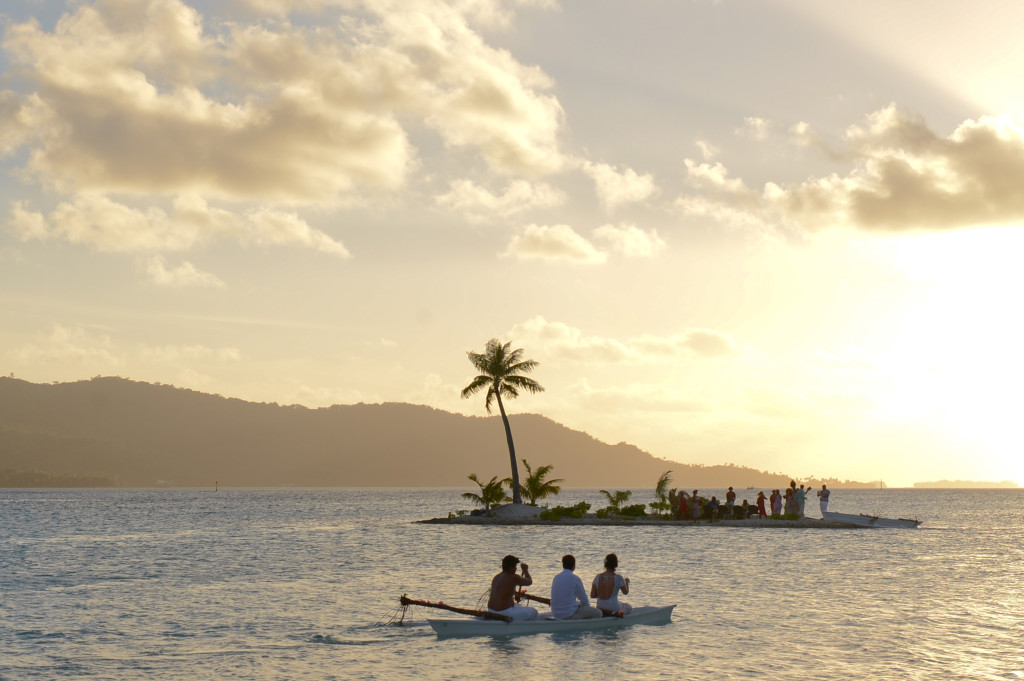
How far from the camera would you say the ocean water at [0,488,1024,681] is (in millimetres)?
19781

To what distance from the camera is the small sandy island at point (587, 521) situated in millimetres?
63938

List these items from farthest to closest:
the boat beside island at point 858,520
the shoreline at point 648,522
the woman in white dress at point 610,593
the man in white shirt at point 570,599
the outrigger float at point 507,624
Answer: the boat beside island at point 858,520
the shoreline at point 648,522
the woman in white dress at point 610,593
the man in white shirt at point 570,599
the outrigger float at point 507,624

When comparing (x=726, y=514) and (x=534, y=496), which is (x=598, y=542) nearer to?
(x=726, y=514)

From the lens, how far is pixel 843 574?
36.6m

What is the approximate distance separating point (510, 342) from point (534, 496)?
42.5ft

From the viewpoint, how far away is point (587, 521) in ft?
231

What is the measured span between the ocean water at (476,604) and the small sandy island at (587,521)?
8.44 metres

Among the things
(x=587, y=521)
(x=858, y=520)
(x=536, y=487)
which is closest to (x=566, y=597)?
(x=587, y=521)

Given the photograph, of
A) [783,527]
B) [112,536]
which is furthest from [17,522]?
[783,527]

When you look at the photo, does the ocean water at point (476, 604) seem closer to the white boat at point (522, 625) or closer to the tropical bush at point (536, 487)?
the white boat at point (522, 625)

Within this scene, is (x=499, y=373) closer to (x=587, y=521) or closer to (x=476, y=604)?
(x=587, y=521)

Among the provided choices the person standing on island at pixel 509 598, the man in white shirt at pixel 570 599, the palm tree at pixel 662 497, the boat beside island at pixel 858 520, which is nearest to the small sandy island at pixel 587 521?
the boat beside island at pixel 858 520

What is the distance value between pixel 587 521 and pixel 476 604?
42371 millimetres

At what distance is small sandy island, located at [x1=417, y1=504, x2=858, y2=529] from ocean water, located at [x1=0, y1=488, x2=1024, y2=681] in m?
8.44
